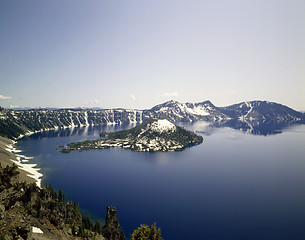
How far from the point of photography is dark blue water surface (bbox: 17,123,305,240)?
7962 centimetres

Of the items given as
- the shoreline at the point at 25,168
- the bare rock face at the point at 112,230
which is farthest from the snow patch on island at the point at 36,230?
the shoreline at the point at 25,168

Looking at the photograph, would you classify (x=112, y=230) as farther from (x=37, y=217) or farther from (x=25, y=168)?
(x=25, y=168)

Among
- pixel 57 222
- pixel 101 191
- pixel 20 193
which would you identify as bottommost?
pixel 101 191

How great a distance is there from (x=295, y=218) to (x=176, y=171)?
85015mm

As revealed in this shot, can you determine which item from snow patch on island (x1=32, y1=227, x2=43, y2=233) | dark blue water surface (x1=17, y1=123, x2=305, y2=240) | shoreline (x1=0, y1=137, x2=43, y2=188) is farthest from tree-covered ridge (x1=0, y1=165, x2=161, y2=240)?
shoreline (x1=0, y1=137, x2=43, y2=188)

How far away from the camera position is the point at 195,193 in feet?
368

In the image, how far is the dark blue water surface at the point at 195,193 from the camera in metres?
79.6

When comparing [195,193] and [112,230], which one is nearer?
[112,230]

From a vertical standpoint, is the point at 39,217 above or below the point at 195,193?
above

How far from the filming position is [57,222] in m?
62.0

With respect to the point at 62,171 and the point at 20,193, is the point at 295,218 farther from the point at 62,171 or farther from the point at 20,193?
the point at 62,171

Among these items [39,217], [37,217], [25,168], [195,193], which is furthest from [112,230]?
[25,168]

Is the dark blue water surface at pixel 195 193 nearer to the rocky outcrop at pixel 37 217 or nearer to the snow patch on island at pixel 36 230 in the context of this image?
the rocky outcrop at pixel 37 217

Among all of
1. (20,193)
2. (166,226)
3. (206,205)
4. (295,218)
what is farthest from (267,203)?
(20,193)
